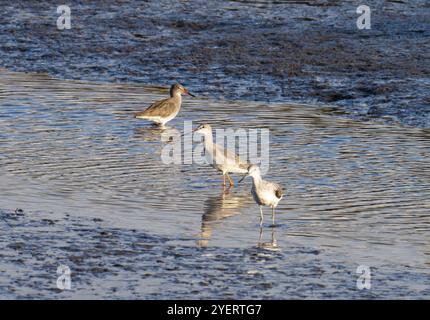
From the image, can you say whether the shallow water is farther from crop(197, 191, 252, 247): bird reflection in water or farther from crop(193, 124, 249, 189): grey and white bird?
crop(193, 124, 249, 189): grey and white bird

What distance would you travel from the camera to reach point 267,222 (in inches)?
429

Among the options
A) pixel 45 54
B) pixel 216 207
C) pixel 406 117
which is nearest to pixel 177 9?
pixel 45 54

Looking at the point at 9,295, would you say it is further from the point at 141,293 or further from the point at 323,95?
the point at 323,95

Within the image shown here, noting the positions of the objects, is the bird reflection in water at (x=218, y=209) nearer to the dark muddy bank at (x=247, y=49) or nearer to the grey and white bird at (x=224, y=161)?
the grey and white bird at (x=224, y=161)

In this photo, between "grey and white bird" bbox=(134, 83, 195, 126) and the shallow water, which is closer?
the shallow water

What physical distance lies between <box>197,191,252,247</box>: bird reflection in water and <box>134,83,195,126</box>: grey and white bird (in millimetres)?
3821

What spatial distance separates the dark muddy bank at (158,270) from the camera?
864 cm

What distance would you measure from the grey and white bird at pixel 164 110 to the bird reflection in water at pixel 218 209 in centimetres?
382

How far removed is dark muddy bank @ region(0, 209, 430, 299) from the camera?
340 inches

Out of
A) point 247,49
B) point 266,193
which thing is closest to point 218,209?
point 266,193

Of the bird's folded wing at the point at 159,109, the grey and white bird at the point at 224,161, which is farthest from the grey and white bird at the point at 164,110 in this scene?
the grey and white bird at the point at 224,161

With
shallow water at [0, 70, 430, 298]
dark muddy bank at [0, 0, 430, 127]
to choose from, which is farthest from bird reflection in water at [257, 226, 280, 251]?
dark muddy bank at [0, 0, 430, 127]
